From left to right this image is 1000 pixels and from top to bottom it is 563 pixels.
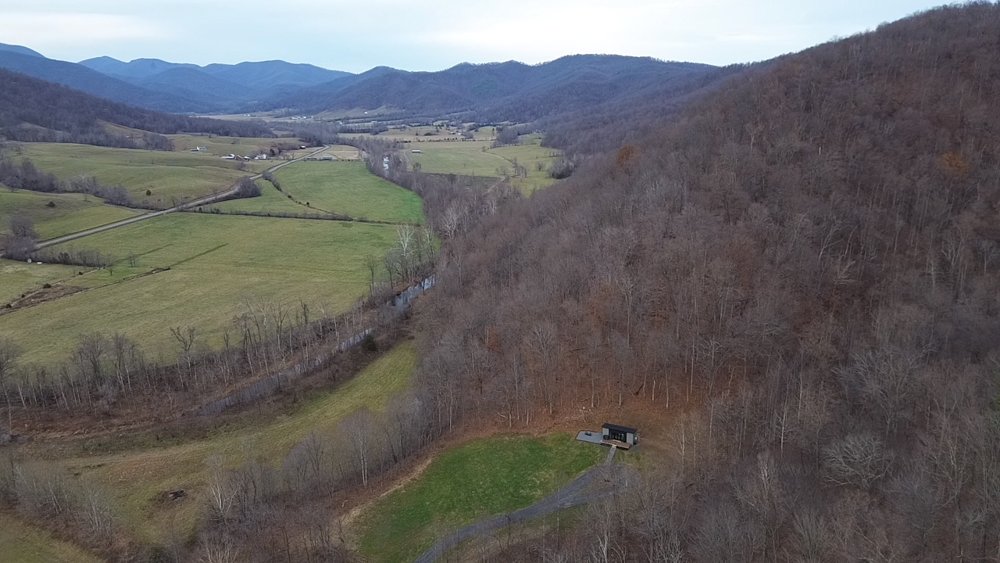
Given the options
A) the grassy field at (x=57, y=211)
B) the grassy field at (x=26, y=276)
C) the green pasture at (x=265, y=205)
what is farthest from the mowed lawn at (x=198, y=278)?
the grassy field at (x=57, y=211)

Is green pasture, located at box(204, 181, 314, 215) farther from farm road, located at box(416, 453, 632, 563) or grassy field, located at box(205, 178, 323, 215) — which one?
farm road, located at box(416, 453, 632, 563)

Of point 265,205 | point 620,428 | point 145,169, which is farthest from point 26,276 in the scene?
point 620,428

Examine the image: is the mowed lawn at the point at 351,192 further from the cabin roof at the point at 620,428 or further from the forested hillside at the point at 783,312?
the cabin roof at the point at 620,428

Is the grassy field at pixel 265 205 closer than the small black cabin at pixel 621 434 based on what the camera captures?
No

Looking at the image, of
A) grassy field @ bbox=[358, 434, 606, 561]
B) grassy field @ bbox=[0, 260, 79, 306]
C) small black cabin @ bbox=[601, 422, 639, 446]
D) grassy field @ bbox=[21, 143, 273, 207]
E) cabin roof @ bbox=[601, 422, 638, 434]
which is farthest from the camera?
grassy field @ bbox=[21, 143, 273, 207]

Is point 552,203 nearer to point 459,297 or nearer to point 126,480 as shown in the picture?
point 459,297

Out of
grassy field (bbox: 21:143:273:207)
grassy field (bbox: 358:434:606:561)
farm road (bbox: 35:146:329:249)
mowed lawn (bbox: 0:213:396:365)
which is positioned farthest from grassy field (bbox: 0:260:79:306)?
grassy field (bbox: 358:434:606:561)

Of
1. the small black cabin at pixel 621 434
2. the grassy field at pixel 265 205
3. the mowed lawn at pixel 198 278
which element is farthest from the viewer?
Result: the grassy field at pixel 265 205
